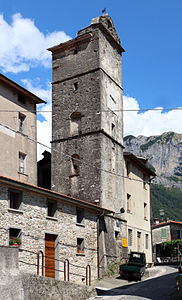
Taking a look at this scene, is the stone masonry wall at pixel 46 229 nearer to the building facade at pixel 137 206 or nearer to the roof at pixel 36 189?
the roof at pixel 36 189

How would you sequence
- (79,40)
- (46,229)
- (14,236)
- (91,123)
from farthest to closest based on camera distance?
(79,40) → (91,123) → (46,229) → (14,236)

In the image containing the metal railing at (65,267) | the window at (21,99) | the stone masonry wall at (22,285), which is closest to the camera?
the stone masonry wall at (22,285)

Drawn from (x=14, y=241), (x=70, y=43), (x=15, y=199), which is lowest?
(x=14, y=241)

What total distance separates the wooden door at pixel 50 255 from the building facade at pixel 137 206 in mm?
11669

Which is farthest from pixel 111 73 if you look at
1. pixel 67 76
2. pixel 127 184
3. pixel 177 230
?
pixel 177 230

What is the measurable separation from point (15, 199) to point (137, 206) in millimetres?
17929

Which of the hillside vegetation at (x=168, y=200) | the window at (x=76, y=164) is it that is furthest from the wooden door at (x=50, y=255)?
the hillside vegetation at (x=168, y=200)

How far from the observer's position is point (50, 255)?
840 inches

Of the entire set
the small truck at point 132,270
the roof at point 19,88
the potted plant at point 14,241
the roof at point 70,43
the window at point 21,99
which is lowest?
the small truck at point 132,270

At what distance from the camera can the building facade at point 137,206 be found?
3353 cm

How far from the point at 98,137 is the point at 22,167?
601 cm

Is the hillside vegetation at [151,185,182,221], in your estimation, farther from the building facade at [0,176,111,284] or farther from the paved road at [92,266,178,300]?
the paved road at [92,266,178,300]

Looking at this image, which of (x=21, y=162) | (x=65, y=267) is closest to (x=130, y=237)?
(x=21, y=162)

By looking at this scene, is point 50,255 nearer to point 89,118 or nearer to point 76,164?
point 76,164
